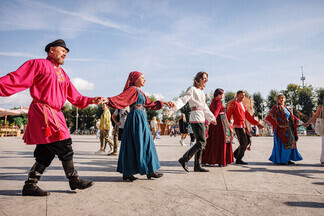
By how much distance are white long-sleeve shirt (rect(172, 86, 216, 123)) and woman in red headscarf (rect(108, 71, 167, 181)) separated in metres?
1.15

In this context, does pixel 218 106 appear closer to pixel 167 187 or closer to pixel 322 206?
pixel 167 187

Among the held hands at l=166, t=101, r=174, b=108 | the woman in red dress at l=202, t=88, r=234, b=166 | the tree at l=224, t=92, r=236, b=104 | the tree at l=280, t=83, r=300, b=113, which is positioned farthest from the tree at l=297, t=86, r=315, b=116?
the held hands at l=166, t=101, r=174, b=108

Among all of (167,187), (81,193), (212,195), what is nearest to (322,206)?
(212,195)

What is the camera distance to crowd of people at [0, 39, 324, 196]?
3.41 meters

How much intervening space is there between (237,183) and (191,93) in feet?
7.17

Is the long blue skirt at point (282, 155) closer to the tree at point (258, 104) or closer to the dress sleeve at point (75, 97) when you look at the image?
the dress sleeve at point (75, 97)

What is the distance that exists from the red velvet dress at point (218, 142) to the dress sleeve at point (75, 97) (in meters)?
3.37

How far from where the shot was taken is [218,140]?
6410 millimetres

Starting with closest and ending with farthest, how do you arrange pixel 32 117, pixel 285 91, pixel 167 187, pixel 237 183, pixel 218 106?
pixel 32 117 < pixel 167 187 < pixel 237 183 < pixel 218 106 < pixel 285 91

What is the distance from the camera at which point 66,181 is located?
446 centimetres

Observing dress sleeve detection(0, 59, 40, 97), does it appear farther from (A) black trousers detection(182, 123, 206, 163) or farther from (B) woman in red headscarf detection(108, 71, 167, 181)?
(A) black trousers detection(182, 123, 206, 163)

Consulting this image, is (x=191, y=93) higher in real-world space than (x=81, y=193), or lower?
higher

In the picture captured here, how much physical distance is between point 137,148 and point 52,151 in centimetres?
147

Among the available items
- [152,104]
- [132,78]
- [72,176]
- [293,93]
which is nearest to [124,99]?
[132,78]
